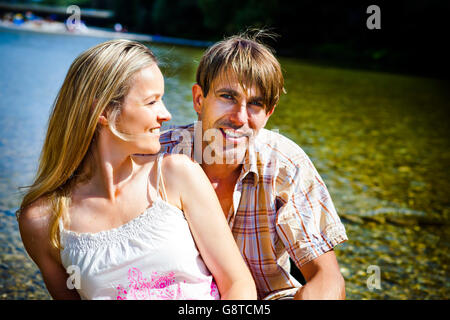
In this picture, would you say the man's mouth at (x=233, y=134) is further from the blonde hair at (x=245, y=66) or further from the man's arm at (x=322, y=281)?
the man's arm at (x=322, y=281)

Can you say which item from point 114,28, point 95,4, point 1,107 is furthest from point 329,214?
point 95,4

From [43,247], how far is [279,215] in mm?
1249

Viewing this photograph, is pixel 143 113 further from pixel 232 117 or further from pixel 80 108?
pixel 232 117

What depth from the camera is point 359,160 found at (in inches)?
393

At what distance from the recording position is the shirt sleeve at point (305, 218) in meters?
2.60

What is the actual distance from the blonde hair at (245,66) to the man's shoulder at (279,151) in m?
0.19

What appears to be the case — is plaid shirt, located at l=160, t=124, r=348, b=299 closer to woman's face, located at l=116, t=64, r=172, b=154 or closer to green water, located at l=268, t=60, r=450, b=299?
woman's face, located at l=116, t=64, r=172, b=154

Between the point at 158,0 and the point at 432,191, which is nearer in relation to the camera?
the point at 432,191

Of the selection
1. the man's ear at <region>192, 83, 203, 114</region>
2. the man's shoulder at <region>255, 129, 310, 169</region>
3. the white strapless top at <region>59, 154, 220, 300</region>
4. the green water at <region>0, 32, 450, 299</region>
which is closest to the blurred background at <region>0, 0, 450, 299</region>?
the green water at <region>0, 32, 450, 299</region>

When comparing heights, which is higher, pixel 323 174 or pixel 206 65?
pixel 206 65

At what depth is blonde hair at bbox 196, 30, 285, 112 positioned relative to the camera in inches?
105

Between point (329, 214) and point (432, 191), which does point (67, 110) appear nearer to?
point (329, 214)

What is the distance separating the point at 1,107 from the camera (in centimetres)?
1288
